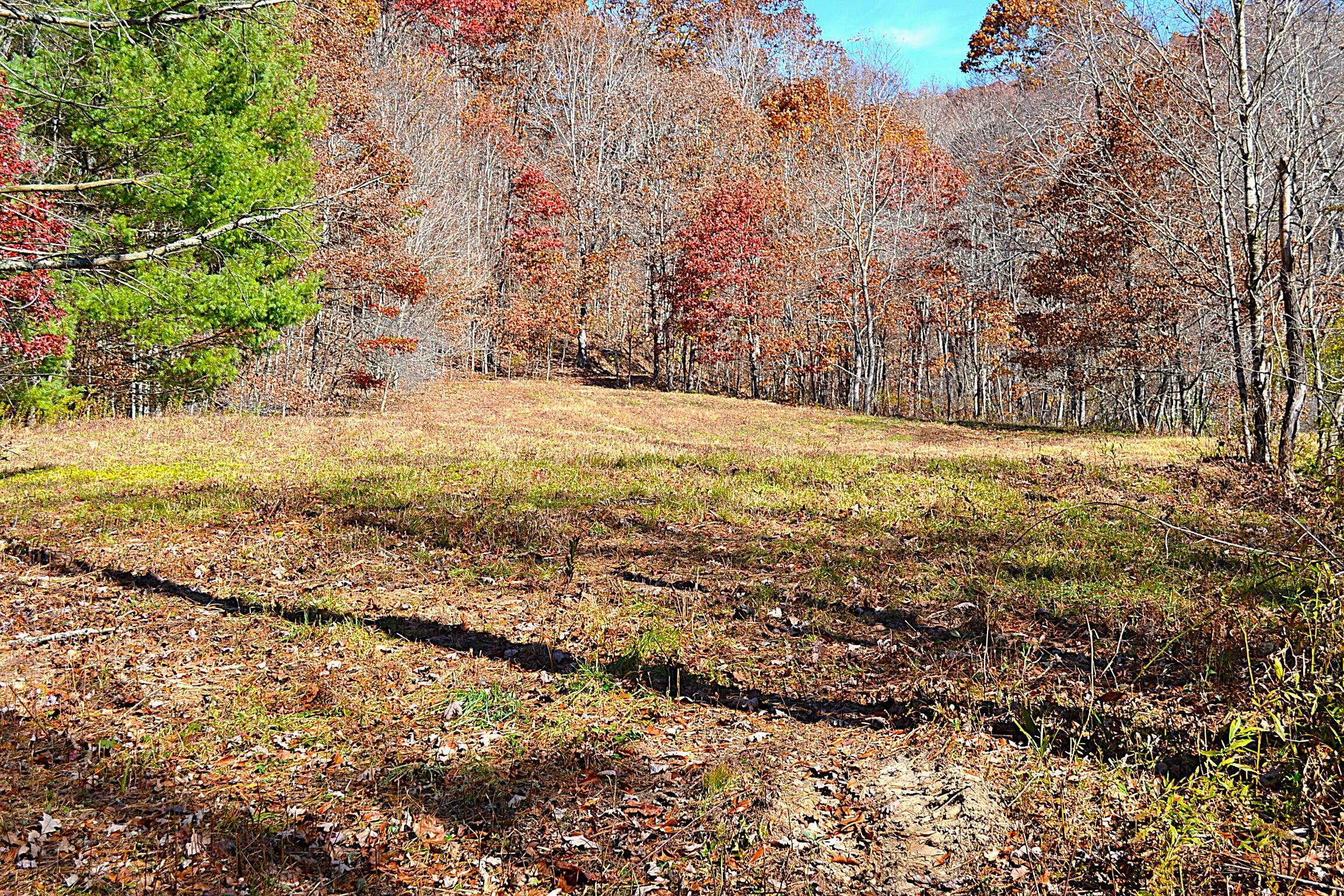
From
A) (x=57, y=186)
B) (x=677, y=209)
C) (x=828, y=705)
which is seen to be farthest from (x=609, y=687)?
(x=677, y=209)

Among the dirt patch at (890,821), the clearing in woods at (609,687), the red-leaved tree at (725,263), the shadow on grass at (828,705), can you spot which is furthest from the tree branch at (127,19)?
the red-leaved tree at (725,263)

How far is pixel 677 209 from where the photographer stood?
1432 inches

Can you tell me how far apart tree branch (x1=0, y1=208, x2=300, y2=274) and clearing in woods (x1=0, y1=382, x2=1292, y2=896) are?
95.5 inches

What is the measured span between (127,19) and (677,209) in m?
32.5

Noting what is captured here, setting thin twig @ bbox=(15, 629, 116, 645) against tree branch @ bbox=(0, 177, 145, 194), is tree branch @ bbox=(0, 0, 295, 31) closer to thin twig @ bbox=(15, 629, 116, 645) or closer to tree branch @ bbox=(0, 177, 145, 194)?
tree branch @ bbox=(0, 177, 145, 194)

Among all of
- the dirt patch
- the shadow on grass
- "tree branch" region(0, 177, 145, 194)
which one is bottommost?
the dirt patch

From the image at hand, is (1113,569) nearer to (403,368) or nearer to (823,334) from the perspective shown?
(403,368)

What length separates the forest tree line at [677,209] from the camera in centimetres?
985

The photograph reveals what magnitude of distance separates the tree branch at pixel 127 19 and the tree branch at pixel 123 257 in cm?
117

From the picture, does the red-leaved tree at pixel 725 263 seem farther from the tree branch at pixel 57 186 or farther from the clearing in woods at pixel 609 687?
the tree branch at pixel 57 186

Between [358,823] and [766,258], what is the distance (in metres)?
31.7

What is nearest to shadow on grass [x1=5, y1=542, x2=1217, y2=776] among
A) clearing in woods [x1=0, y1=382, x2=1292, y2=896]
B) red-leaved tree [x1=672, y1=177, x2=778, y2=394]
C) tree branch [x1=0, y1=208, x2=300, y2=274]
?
clearing in woods [x1=0, y1=382, x2=1292, y2=896]

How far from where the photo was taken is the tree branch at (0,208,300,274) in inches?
190

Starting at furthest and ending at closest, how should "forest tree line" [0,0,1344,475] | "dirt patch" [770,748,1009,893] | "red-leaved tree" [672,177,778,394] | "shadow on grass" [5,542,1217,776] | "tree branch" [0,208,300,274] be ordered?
1. "red-leaved tree" [672,177,778,394]
2. "forest tree line" [0,0,1344,475]
3. "tree branch" [0,208,300,274]
4. "shadow on grass" [5,542,1217,776]
5. "dirt patch" [770,748,1009,893]
